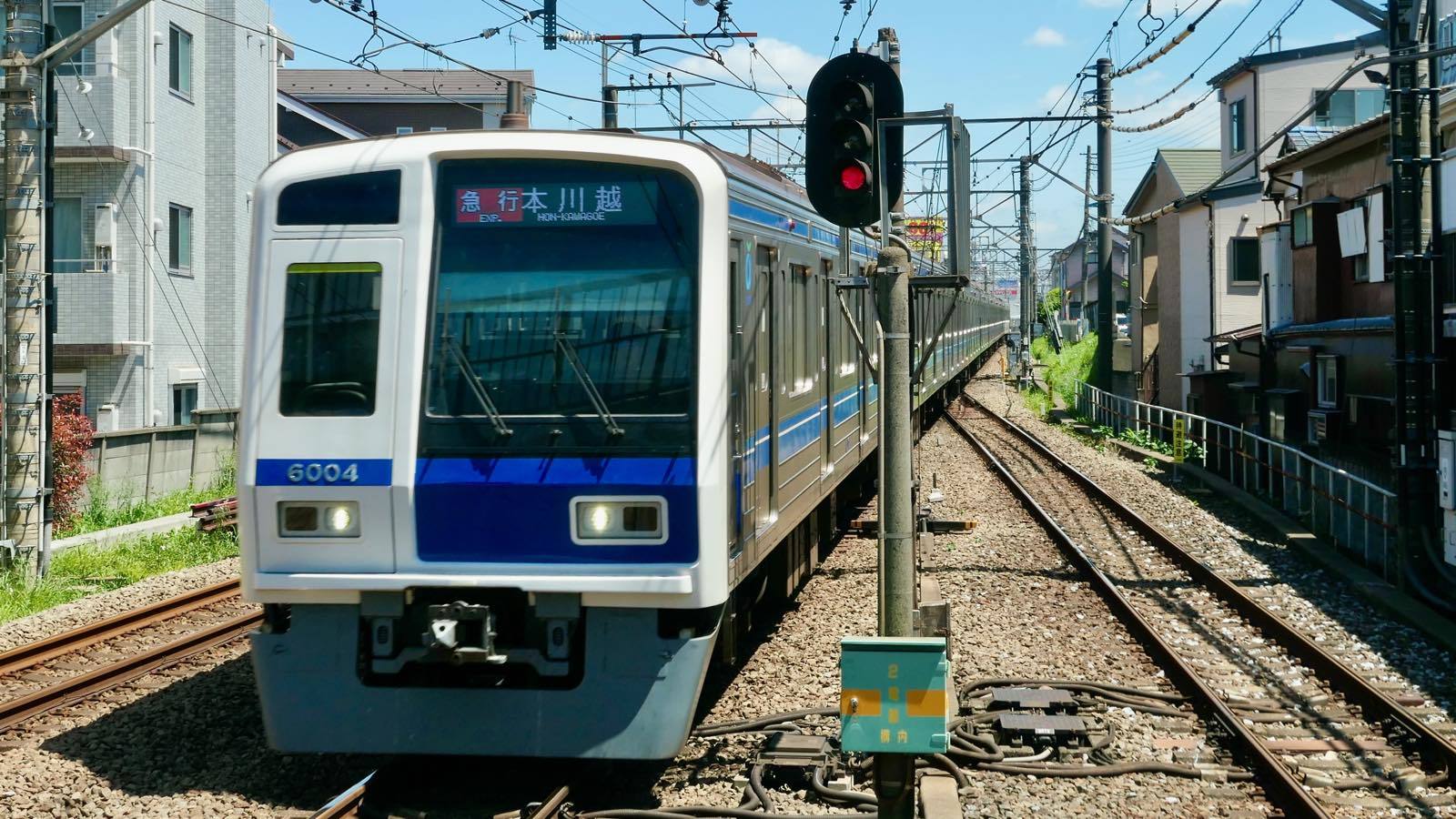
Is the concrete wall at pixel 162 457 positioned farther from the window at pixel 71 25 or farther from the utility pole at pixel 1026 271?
the utility pole at pixel 1026 271

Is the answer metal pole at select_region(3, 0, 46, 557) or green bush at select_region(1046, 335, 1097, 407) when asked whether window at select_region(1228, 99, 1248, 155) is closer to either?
green bush at select_region(1046, 335, 1097, 407)

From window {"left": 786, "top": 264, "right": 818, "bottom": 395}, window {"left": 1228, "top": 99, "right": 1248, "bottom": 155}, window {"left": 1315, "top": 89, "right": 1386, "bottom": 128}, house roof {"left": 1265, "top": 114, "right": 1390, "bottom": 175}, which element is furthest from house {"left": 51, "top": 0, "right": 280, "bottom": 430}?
window {"left": 1315, "top": 89, "right": 1386, "bottom": 128}

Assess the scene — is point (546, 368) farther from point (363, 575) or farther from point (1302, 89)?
point (1302, 89)

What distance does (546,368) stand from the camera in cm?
553

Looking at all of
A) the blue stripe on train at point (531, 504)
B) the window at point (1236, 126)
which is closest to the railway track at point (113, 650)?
the blue stripe on train at point (531, 504)

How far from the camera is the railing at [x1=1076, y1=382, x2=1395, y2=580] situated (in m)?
11.8

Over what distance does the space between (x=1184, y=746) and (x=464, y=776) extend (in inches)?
132

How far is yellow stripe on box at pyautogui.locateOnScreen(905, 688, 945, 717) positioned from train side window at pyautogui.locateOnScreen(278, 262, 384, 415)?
2.43m

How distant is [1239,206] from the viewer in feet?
85.4

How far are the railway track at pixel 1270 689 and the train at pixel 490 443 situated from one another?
276 centimetres

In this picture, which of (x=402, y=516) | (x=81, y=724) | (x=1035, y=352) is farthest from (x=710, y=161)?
(x=1035, y=352)

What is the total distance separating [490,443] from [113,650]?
4.35 metres

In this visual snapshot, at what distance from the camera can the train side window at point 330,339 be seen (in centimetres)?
557

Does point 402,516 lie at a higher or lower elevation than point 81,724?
higher
